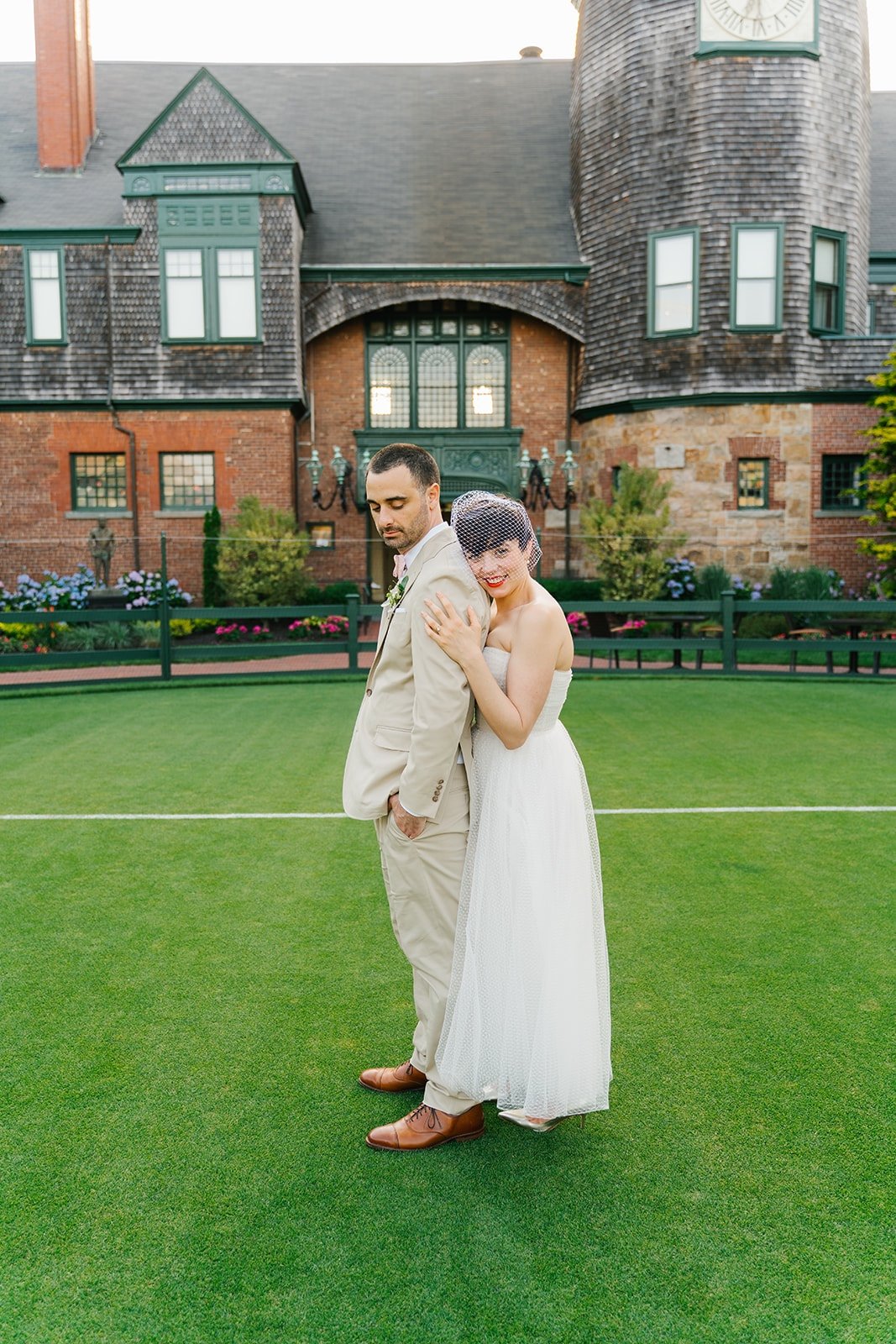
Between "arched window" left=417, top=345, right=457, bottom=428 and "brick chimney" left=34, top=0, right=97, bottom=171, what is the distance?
9159mm

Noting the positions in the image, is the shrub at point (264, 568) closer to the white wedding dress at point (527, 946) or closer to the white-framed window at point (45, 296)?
the white-framed window at point (45, 296)

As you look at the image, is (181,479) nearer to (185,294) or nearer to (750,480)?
(185,294)

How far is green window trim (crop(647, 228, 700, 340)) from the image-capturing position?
21.4 m

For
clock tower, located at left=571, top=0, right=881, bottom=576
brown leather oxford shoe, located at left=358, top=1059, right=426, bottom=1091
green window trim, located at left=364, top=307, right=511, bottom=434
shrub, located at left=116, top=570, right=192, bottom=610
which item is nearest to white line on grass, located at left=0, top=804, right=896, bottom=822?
brown leather oxford shoe, located at left=358, top=1059, right=426, bottom=1091

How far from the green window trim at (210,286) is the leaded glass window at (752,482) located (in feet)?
33.4

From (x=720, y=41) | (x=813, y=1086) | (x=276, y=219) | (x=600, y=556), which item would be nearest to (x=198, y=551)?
(x=276, y=219)

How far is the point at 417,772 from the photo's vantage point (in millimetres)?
3074

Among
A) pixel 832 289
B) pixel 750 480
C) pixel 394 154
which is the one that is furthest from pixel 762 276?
pixel 394 154

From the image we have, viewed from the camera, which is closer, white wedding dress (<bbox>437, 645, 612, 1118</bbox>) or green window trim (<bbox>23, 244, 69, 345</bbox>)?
white wedding dress (<bbox>437, 645, 612, 1118</bbox>)

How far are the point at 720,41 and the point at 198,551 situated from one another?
14.2m

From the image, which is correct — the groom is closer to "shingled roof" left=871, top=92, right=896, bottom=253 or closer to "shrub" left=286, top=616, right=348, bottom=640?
"shrub" left=286, top=616, right=348, bottom=640

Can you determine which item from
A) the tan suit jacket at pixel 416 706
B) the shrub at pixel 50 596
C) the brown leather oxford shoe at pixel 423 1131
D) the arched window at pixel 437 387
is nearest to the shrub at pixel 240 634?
the shrub at pixel 50 596

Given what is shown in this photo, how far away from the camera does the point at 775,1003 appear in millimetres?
4273

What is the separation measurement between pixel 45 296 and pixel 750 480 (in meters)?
15.1
